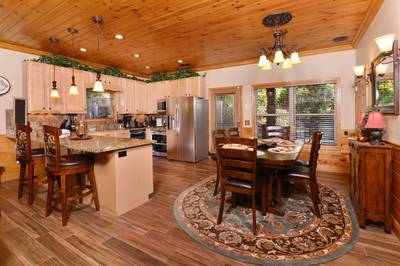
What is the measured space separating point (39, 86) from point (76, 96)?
2.36 ft

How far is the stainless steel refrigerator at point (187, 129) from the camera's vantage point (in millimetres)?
5215

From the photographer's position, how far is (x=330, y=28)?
3352 millimetres

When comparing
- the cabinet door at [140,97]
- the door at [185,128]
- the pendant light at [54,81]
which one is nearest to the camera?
the pendant light at [54,81]

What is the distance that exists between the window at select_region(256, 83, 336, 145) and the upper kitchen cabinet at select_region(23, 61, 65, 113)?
15.2 ft

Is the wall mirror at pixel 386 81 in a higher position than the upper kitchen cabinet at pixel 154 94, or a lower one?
lower

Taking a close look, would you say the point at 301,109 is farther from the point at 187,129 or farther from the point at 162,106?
the point at 162,106

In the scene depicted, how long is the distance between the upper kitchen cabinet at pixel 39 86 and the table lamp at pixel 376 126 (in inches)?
208

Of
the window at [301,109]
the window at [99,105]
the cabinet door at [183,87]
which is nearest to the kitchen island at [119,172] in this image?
the window at [99,105]

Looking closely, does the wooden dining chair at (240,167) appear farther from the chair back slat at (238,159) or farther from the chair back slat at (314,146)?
the chair back slat at (314,146)

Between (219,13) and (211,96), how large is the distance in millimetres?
3048

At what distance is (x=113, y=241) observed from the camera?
2.06 m

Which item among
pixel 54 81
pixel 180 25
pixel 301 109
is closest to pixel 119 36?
pixel 180 25

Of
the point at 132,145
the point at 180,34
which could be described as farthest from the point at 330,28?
the point at 132,145

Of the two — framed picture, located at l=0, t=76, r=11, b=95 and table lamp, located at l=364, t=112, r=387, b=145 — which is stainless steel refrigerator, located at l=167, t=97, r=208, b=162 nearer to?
framed picture, located at l=0, t=76, r=11, b=95
